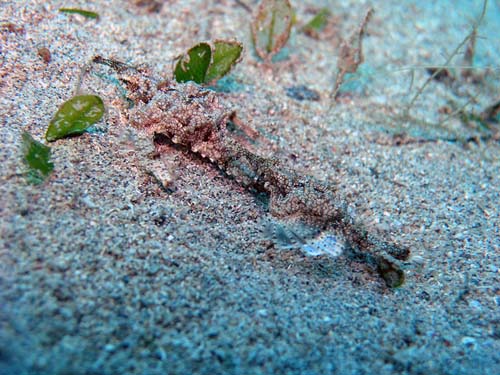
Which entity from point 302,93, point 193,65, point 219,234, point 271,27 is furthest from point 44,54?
point 302,93

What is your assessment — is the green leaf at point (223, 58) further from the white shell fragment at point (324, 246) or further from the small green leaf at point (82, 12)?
the white shell fragment at point (324, 246)

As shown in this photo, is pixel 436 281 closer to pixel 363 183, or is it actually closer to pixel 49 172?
pixel 363 183

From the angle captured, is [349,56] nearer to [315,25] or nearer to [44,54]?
[315,25]

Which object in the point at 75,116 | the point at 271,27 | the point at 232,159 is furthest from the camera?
the point at 271,27

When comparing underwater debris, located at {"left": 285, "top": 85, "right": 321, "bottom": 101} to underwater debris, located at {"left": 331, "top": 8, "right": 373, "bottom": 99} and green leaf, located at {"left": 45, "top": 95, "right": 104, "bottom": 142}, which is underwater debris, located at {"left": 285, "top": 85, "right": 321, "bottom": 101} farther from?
green leaf, located at {"left": 45, "top": 95, "right": 104, "bottom": 142}

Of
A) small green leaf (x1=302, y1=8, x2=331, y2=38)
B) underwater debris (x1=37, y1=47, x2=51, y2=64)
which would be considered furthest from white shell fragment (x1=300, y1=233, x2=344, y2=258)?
small green leaf (x1=302, y1=8, x2=331, y2=38)
